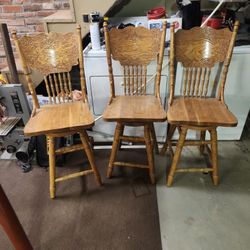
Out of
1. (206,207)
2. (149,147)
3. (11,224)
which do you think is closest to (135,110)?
(149,147)

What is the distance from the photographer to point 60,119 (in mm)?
1425

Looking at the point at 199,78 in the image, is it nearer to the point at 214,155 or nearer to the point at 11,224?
the point at 214,155

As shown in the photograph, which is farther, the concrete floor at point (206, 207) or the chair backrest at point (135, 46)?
the chair backrest at point (135, 46)

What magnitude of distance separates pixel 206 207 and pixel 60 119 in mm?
1157

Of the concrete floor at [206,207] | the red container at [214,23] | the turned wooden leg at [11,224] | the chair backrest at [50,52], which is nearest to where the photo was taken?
the turned wooden leg at [11,224]

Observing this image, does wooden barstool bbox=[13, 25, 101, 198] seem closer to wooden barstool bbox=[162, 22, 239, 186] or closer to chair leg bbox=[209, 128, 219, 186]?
wooden barstool bbox=[162, 22, 239, 186]

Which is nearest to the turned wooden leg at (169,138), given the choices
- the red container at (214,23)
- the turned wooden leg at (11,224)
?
the red container at (214,23)

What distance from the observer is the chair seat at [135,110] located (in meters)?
1.41

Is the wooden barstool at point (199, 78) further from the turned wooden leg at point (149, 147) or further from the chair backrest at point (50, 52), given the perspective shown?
the chair backrest at point (50, 52)

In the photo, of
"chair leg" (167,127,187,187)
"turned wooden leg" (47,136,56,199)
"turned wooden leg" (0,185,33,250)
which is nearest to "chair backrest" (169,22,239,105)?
"chair leg" (167,127,187,187)

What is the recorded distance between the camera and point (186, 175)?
1.79 meters

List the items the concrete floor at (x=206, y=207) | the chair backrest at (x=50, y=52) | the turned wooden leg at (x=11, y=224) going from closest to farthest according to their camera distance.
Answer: the turned wooden leg at (x=11, y=224)
the concrete floor at (x=206, y=207)
the chair backrest at (x=50, y=52)

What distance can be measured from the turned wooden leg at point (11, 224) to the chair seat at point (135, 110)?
705 mm

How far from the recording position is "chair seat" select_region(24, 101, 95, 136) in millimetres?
1341
